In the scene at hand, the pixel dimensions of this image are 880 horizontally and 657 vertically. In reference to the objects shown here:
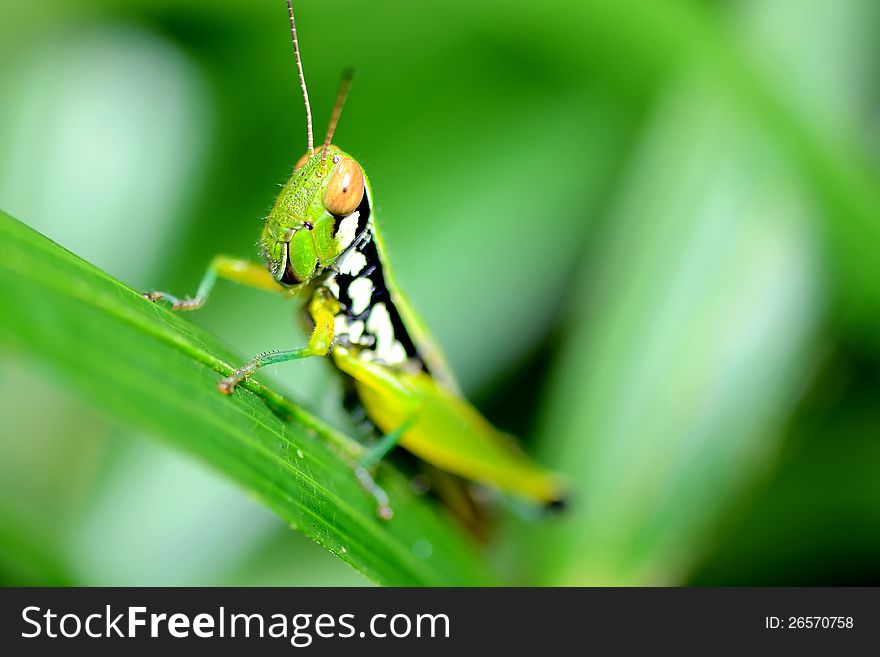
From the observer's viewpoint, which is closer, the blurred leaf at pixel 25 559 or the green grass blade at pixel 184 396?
the green grass blade at pixel 184 396

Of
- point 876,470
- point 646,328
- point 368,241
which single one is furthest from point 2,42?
point 876,470

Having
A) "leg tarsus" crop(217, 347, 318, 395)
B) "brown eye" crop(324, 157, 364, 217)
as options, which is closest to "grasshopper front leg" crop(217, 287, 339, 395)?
"leg tarsus" crop(217, 347, 318, 395)

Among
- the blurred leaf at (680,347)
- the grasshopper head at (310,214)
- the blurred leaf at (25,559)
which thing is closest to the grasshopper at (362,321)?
the grasshopper head at (310,214)

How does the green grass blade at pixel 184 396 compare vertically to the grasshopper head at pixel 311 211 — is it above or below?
below

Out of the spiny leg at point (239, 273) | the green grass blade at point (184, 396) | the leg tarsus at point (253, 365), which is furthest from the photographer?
→ the spiny leg at point (239, 273)

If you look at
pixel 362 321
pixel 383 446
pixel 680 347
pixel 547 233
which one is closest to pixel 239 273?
pixel 362 321

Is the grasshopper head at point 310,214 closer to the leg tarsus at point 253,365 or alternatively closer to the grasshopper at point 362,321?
the grasshopper at point 362,321

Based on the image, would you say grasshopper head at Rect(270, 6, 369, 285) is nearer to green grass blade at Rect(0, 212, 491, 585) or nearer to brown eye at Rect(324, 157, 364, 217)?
brown eye at Rect(324, 157, 364, 217)
